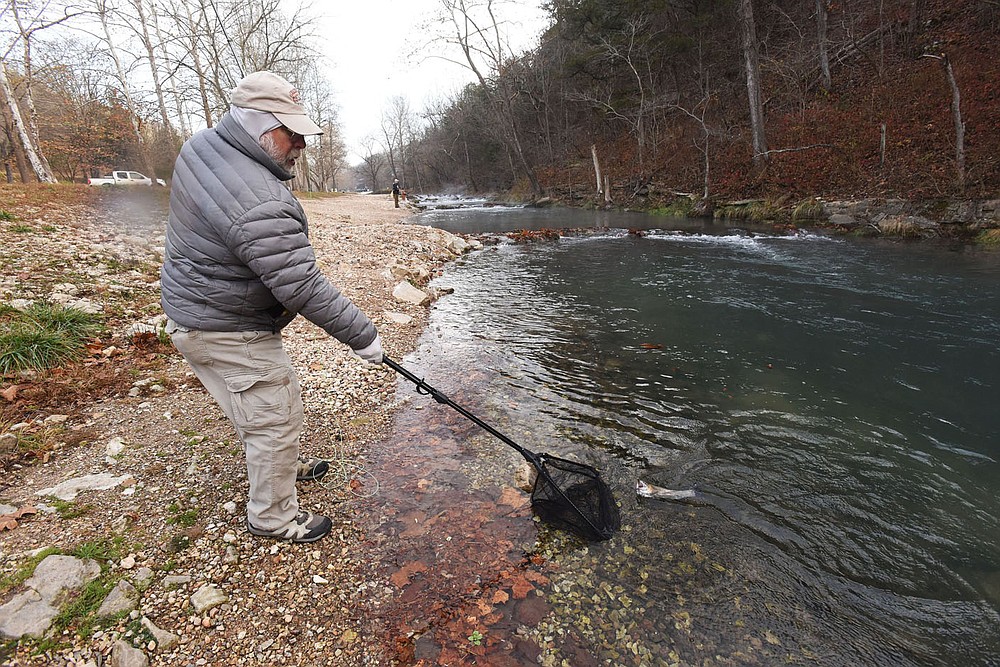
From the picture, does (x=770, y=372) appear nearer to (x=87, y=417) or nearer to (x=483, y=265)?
(x=87, y=417)

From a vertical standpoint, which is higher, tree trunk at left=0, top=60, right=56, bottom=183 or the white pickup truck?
the white pickup truck

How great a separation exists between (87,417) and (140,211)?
1499 centimetres

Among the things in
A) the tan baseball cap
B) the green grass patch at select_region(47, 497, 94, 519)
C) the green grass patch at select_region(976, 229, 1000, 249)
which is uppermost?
the tan baseball cap

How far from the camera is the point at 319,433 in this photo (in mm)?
4234

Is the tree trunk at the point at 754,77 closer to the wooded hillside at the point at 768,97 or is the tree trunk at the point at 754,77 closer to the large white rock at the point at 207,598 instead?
the wooded hillside at the point at 768,97

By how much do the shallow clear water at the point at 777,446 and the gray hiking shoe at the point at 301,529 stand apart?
154 cm

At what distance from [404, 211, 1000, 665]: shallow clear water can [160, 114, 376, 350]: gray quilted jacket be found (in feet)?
7.52

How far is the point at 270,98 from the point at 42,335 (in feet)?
14.3

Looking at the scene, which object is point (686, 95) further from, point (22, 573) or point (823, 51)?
point (22, 573)

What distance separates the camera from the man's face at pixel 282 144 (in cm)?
235

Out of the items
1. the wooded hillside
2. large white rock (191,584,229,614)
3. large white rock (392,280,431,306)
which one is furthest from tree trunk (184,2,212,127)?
large white rock (191,584,229,614)

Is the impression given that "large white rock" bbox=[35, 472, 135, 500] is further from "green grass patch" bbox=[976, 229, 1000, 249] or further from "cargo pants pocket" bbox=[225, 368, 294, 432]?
"green grass patch" bbox=[976, 229, 1000, 249]

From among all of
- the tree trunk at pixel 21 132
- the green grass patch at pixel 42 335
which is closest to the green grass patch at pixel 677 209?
the green grass patch at pixel 42 335

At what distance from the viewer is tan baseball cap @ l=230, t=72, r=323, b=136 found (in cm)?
228
